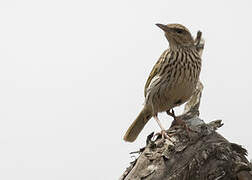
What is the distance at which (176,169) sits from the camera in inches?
207

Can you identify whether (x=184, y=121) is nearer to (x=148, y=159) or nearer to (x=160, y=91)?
(x=160, y=91)

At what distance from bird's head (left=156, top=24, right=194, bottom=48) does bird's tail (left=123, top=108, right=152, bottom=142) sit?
4.10 ft

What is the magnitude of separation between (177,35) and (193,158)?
2368 mm

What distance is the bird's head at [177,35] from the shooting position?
281 inches

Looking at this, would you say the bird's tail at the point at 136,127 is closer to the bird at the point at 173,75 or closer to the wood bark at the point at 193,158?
the bird at the point at 173,75

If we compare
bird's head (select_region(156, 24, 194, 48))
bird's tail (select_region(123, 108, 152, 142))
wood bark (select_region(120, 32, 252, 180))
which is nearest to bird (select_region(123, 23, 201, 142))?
bird's head (select_region(156, 24, 194, 48))

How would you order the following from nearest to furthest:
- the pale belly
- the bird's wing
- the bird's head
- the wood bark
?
the wood bark
the pale belly
the bird's wing
the bird's head

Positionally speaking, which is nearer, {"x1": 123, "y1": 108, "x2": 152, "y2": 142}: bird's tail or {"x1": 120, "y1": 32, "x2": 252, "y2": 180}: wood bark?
{"x1": 120, "y1": 32, "x2": 252, "y2": 180}: wood bark

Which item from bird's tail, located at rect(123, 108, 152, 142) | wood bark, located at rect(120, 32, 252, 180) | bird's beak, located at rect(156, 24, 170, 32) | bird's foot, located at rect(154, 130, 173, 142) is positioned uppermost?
bird's beak, located at rect(156, 24, 170, 32)

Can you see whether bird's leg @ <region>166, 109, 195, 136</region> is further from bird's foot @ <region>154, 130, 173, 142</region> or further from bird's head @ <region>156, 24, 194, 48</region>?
bird's head @ <region>156, 24, 194, 48</region>

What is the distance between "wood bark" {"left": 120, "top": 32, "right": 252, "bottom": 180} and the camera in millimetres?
5273

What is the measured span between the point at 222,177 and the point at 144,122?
2.33 metres

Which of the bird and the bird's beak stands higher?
the bird's beak

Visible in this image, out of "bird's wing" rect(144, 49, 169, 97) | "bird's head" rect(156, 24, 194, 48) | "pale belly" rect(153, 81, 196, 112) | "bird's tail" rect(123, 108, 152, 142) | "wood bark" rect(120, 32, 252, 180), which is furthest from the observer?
"bird's tail" rect(123, 108, 152, 142)
